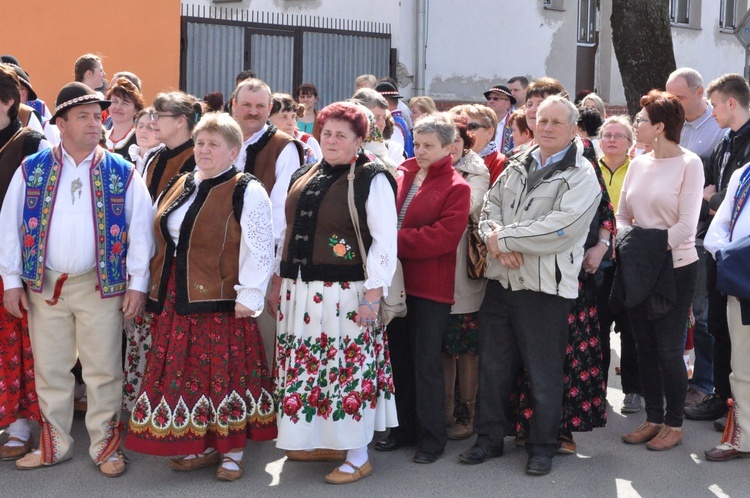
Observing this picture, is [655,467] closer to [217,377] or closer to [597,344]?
[597,344]

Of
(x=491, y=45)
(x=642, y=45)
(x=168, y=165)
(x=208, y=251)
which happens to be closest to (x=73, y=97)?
(x=168, y=165)

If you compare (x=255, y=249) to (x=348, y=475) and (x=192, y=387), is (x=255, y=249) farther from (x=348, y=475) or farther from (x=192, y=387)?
(x=348, y=475)

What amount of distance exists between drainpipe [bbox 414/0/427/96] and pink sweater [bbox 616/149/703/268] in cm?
1128

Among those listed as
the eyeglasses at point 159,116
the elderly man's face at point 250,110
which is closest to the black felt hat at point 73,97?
the eyeglasses at point 159,116

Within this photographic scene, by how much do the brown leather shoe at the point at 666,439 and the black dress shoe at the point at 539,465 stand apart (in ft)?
2.41

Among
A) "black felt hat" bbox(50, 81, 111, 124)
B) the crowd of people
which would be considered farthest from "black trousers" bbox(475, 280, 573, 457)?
"black felt hat" bbox(50, 81, 111, 124)

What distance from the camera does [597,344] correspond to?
5.64m

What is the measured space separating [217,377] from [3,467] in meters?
1.33

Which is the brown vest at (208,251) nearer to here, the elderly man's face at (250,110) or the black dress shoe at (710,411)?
the elderly man's face at (250,110)

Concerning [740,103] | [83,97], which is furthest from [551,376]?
[83,97]

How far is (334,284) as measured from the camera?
503cm

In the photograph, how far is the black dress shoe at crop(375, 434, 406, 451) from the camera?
562 centimetres

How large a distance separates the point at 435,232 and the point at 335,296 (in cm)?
66

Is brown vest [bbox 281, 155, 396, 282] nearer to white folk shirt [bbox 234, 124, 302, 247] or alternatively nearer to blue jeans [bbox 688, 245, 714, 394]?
white folk shirt [bbox 234, 124, 302, 247]
